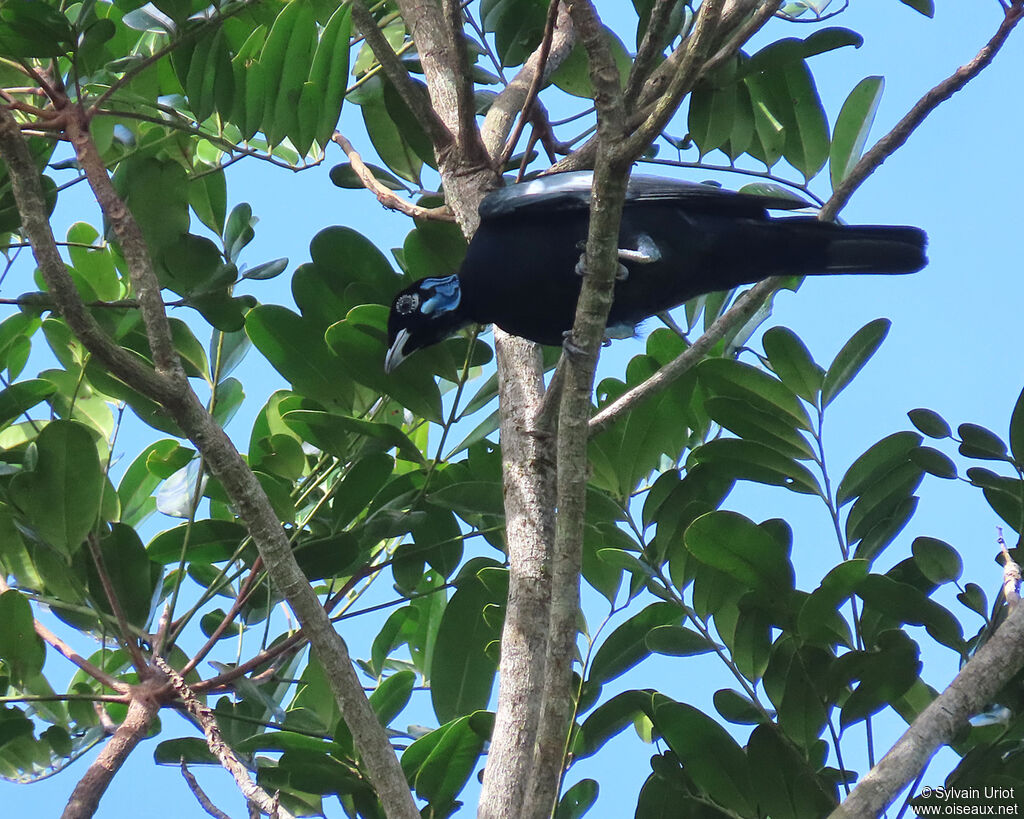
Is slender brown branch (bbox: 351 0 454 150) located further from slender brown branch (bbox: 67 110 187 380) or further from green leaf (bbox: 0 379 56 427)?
green leaf (bbox: 0 379 56 427)

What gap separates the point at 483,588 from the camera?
302 cm

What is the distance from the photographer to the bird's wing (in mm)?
3465

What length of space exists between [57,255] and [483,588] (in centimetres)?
136

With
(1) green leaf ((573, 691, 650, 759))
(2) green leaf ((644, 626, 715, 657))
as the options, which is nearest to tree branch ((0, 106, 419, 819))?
(1) green leaf ((573, 691, 650, 759))

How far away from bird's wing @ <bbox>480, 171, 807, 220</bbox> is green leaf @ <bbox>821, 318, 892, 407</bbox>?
60 centimetres

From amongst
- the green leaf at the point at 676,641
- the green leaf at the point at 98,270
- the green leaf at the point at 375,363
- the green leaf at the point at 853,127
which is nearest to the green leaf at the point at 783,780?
the green leaf at the point at 676,641

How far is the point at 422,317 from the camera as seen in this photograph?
3.33 meters

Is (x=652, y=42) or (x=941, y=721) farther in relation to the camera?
(x=941, y=721)

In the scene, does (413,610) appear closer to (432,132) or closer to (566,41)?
(432,132)

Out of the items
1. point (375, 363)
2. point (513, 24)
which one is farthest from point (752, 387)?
point (513, 24)

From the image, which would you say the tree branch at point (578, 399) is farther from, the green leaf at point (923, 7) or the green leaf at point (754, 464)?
the green leaf at point (923, 7)

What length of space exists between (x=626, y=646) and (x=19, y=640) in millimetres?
1480

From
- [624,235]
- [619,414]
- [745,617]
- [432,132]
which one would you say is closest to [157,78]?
[432,132]

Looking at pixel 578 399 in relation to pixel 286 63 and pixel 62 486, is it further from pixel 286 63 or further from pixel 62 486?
pixel 286 63
